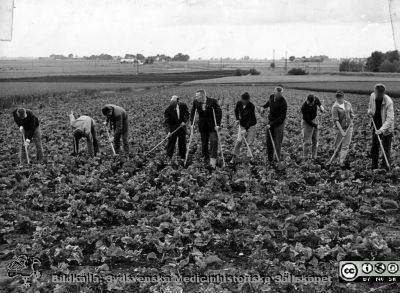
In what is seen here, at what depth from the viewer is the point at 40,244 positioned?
7.98 meters

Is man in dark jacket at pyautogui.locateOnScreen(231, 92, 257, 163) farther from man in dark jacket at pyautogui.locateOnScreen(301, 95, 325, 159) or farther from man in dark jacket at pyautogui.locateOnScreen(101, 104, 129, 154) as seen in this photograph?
man in dark jacket at pyautogui.locateOnScreen(101, 104, 129, 154)

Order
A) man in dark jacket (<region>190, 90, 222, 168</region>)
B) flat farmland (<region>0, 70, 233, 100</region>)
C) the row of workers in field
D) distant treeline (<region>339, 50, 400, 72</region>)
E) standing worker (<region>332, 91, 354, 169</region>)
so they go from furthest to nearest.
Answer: distant treeline (<region>339, 50, 400, 72</region>) → flat farmland (<region>0, 70, 233, 100</region>) → man in dark jacket (<region>190, 90, 222, 168</region>) → the row of workers in field → standing worker (<region>332, 91, 354, 169</region>)

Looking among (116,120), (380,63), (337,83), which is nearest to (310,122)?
(116,120)

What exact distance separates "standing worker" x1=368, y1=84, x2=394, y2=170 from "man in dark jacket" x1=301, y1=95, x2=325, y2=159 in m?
1.60

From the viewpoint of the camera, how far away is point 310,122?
540 inches

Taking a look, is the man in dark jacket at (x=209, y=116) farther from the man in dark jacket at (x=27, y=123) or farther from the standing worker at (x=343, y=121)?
the man in dark jacket at (x=27, y=123)

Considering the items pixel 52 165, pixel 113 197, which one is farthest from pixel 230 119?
pixel 113 197

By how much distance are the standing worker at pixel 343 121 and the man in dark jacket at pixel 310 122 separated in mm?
641

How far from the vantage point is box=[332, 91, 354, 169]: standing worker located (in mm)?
12938

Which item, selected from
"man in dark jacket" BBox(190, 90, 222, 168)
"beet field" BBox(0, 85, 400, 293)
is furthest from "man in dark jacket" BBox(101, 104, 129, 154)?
"man in dark jacket" BBox(190, 90, 222, 168)

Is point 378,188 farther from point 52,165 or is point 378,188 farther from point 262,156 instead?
point 52,165

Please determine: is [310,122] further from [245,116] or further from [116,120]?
[116,120]

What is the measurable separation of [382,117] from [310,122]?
204cm

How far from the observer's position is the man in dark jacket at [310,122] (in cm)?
1359
